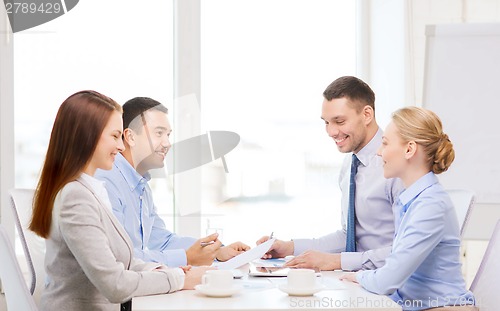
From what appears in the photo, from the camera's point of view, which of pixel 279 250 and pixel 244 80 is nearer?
pixel 279 250

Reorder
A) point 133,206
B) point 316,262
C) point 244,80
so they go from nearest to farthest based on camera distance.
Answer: point 316,262 < point 133,206 < point 244,80

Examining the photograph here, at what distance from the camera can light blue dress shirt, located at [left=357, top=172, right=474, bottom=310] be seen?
2.21 metres

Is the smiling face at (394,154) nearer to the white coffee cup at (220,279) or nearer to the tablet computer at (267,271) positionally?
the tablet computer at (267,271)

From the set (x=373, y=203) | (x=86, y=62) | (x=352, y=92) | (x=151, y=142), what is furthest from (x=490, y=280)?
(x=86, y=62)

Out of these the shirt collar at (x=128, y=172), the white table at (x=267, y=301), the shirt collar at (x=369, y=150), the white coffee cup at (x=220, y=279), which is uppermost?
the shirt collar at (x=369, y=150)

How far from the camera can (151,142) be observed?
3072mm

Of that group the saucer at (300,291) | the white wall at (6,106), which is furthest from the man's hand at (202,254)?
the white wall at (6,106)

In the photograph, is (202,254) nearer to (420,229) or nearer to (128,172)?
(128,172)

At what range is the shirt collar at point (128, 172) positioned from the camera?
9.29ft

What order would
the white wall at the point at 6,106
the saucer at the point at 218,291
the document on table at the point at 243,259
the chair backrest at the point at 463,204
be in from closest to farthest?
1. the saucer at the point at 218,291
2. the document on table at the point at 243,259
3. the chair backrest at the point at 463,204
4. the white wall at the point at 6,106

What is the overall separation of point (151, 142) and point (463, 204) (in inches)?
52.3

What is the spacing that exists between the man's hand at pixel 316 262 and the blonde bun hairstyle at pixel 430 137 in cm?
50

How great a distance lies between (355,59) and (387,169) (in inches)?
84.7

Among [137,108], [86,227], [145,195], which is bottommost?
[145,195]
